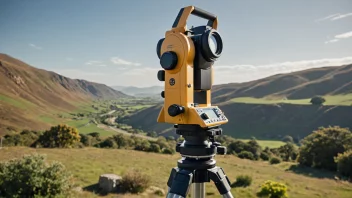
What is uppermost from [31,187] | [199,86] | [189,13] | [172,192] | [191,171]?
[189,13]

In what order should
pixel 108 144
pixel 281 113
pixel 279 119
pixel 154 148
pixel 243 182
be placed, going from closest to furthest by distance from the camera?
pixel 243 182 → pixel 154 148 → pixel 108 144 → pixel 279 119 → pixel 281 113

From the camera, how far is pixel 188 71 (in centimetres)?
224

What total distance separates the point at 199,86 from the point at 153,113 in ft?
380

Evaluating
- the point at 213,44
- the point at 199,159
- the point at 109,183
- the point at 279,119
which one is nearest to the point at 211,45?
the point at 213,44

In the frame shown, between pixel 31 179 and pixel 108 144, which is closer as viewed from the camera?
pixel 31 179

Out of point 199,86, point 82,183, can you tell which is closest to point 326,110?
point 82,183

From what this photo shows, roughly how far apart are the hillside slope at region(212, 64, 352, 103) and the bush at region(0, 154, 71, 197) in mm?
108943

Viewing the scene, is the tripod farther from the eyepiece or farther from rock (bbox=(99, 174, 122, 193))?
rock (bbox=(99, 174, 122, 193))

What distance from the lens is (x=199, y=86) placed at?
240 centimetres

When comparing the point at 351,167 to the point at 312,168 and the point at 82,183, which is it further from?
the point at 82,183

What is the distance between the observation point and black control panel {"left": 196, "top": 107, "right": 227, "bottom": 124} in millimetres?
2150

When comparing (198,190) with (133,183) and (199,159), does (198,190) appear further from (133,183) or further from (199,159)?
(133,183)

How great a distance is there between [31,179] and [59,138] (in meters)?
22.0

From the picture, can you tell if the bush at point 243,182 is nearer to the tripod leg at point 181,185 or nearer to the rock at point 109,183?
the rock at point 109,183
